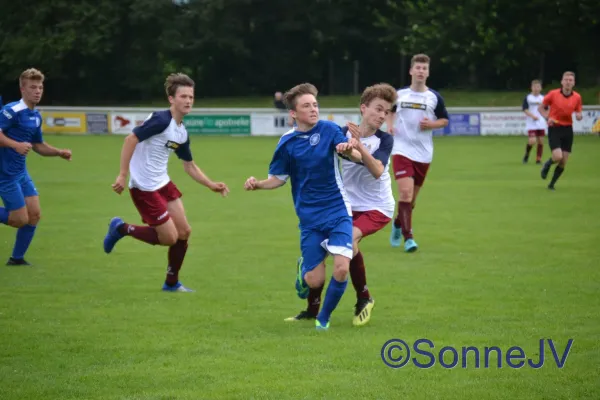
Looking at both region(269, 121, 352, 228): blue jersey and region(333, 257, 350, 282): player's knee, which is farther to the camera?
region(269, 121, 352, 228): blue jersey

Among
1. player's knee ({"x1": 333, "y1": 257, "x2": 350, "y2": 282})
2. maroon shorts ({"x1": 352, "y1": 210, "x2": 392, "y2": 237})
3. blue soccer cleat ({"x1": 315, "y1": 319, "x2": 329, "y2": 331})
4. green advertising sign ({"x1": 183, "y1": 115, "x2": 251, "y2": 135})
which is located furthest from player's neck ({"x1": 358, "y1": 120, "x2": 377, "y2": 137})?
green advertising sign ({"x1": 183, "y1": 115, "x2": 251, "y2": 135})

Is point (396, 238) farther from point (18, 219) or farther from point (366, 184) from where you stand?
point (18, 219)

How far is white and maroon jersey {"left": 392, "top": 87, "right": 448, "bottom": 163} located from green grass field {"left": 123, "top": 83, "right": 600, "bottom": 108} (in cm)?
3189

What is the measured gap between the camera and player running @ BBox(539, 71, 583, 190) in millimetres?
19969

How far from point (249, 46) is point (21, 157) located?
4682 cm

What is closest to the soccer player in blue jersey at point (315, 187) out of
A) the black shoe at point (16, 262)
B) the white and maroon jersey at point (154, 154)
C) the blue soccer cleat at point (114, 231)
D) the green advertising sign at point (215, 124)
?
the white and maroon jersey at point (154, 154)

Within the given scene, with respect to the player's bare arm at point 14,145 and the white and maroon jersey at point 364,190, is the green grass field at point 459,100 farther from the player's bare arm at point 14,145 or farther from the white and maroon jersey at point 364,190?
the white and maroon jersey at point 364,190

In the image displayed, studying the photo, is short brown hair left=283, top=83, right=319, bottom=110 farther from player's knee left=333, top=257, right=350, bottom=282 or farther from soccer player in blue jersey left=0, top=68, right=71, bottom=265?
soccer player in blue jersey left=0, top=68, right=71, bottom=265

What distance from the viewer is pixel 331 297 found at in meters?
8.00

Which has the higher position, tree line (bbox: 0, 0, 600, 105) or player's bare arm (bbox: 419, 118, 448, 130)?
player's bare arm (bbox: 419, 118, 448, 130)

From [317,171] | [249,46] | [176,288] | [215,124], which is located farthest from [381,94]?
[249,46]

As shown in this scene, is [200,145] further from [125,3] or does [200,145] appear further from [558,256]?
[125,3]

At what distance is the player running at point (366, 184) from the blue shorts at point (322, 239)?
1.01 ft

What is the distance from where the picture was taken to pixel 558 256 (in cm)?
1197
